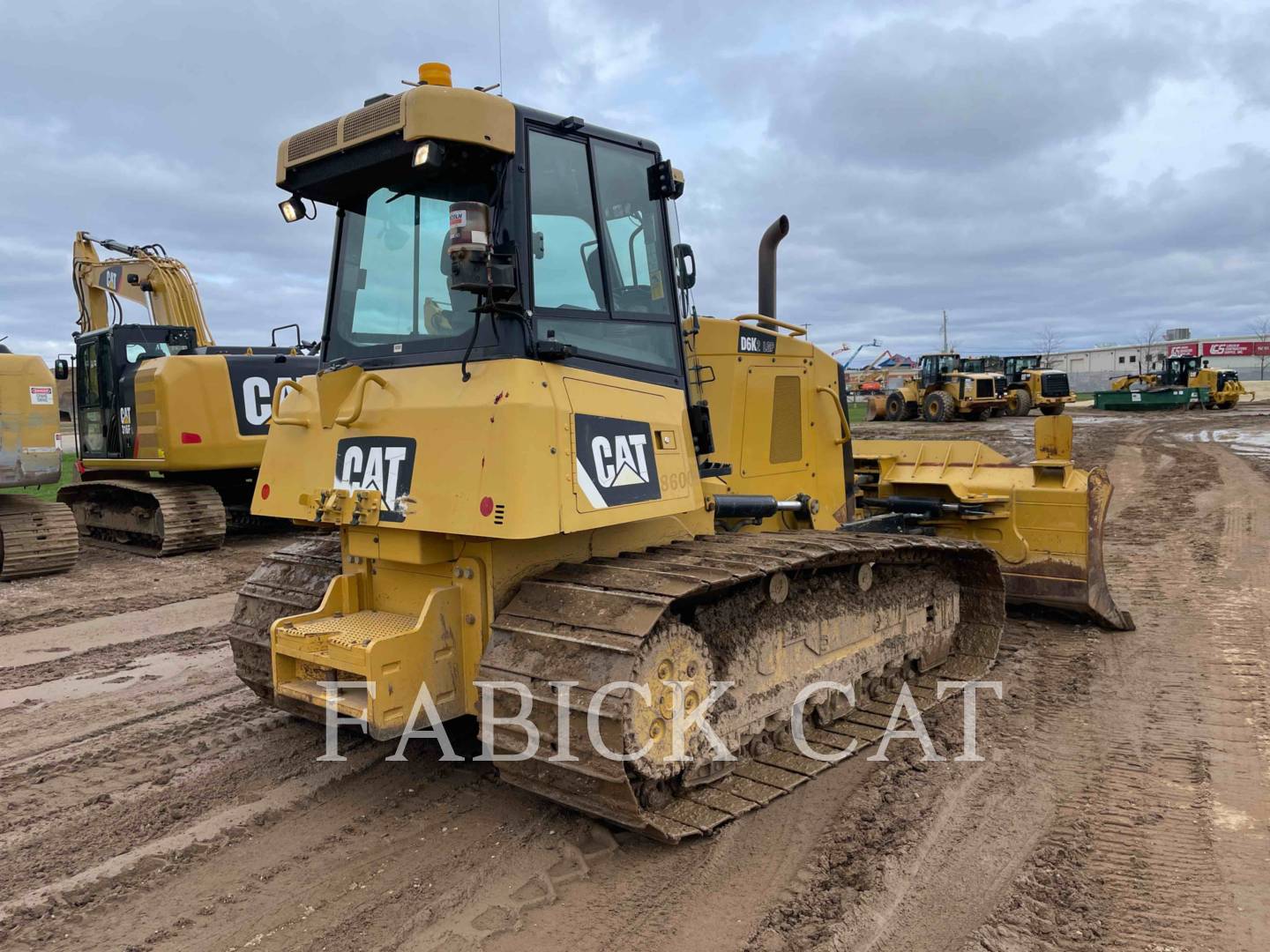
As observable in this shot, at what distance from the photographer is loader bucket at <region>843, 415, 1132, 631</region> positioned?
6.95 metres

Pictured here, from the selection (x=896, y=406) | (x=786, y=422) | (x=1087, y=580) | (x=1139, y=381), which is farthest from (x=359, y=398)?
(x=1139, y=381)

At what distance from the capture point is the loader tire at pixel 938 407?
32312mm

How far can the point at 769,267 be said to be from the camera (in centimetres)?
615

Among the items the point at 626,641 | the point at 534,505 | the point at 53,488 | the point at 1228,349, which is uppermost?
the point at 1228,349

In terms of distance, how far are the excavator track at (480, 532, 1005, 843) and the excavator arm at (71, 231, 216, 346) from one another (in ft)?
37.8

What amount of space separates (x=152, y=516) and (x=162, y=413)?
53.0 inches

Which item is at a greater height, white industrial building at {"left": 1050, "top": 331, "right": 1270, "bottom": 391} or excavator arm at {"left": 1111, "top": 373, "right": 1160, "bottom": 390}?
white industrial building at {"left": 1050, "top": 331, "right": 1270, "bottom": 391}

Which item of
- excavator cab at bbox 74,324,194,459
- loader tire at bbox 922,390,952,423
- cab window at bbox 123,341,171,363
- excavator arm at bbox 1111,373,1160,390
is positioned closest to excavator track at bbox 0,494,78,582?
excavator cab at bbox 74,324,194,459

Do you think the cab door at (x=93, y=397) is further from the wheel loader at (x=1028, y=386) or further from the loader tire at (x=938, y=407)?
the wheel loader at (x=1028, y=386)

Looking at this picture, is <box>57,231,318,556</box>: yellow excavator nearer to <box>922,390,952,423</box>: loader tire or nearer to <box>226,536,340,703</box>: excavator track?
<box>226,536,340,703</box>: excavator track

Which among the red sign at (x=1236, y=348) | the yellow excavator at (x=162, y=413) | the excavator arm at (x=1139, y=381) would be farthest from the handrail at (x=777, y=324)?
the red sign at (x=1236, y=348)

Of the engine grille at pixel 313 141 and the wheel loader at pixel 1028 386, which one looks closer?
the engine grille at pixel 313 141

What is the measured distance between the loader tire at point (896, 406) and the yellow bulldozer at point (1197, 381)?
1215cm

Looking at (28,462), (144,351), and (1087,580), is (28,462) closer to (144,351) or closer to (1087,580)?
(144,351)
